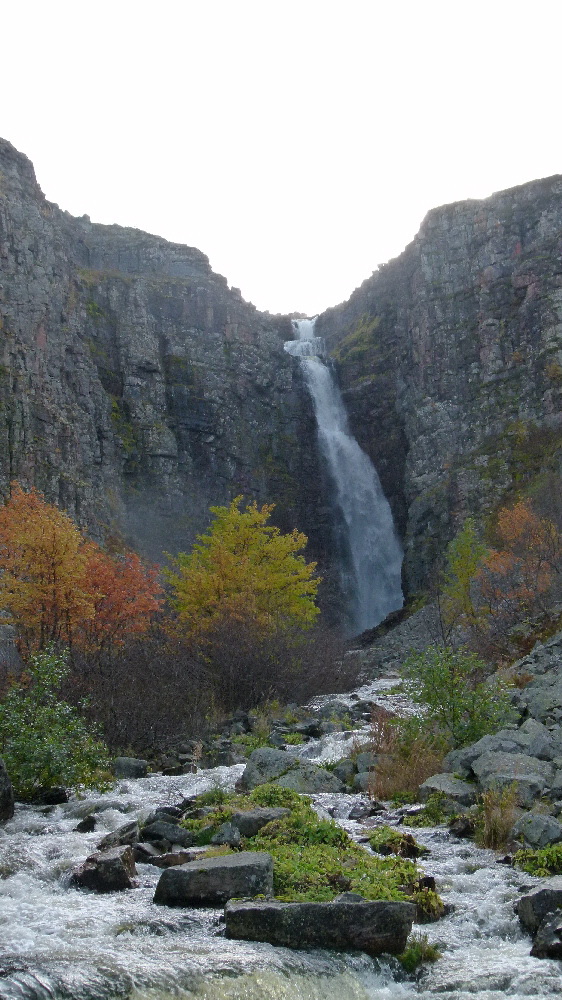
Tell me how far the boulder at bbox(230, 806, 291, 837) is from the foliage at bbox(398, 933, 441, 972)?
2.46m

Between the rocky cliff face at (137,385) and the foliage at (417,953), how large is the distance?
38864 millimetres

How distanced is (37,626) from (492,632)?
507 inches

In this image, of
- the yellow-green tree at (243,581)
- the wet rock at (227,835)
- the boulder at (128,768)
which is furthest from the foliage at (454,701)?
the yellow-green tree at (243,581)

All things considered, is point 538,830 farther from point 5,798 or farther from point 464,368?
point 464,368

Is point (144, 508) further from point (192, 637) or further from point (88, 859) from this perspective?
point (88, 859)

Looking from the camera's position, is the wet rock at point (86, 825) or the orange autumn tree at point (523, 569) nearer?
the wet rock at point (86, 825)

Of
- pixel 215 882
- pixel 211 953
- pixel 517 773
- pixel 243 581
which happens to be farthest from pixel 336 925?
pixel 243 581

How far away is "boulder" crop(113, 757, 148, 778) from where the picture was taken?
12.5 metres

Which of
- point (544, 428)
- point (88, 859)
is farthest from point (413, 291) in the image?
point (88, 859)

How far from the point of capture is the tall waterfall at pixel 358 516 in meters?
56.6

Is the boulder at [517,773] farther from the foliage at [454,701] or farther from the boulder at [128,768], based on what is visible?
the boulder at [128,768]

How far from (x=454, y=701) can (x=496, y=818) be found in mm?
4048

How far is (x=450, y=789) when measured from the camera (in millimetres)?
9266

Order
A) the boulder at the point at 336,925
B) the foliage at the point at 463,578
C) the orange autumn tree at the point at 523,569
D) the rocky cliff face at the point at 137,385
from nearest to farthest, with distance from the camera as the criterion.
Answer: the boulder at the point at 336,925, the orange autumn tree at the point at 523,569, the foliage at the point at 463,578, the rocky cliff face at the point at 137,385
